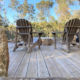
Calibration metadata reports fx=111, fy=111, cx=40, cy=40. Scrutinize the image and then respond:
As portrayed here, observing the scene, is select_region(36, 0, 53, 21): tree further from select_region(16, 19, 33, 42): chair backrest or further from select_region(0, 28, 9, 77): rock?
select_region(0, 28, 9, 77): rock

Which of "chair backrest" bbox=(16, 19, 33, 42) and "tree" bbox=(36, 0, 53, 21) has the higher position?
"tree" bbox=(36, 0, 53, 21)

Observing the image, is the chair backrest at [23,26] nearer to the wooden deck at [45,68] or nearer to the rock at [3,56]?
the wooden deck at [45,68]

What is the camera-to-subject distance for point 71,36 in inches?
150

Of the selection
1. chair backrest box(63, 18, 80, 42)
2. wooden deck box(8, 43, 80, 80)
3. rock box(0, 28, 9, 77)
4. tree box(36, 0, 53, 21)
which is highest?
tree box(36, 0, 53, 21)

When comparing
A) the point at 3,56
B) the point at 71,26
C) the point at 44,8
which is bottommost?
the point at 3,56

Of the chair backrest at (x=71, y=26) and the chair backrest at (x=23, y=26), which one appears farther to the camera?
the chair backrest at (x=23, y=26)

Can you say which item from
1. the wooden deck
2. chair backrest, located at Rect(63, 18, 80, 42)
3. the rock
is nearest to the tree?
chair backrest, located at Rect(63, 18, 80, 42)

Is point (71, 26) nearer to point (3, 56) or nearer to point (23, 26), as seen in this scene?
point (23, 26)

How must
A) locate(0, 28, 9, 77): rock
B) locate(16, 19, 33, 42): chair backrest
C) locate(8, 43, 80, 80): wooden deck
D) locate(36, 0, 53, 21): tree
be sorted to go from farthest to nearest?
locate(36, 0, 53, 21): tree → locate(16, 19, 33, 42): chair backrest → locate(8, 43, 80, 80): wooden deck → locate(0, 28, 9, 77): rock

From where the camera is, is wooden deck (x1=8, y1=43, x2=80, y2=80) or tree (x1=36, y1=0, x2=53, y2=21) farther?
tree (x1=36, y1=0, x2=53, y2=21)

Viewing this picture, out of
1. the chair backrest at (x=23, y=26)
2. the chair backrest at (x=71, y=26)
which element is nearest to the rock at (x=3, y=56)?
the chair backrest at (x=23, y=26)

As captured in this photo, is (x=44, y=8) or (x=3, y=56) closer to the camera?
(x=3, y=56)

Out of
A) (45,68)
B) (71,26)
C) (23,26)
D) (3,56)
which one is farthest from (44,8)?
Result: (3,56)

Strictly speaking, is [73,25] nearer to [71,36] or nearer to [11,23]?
[71,36]
